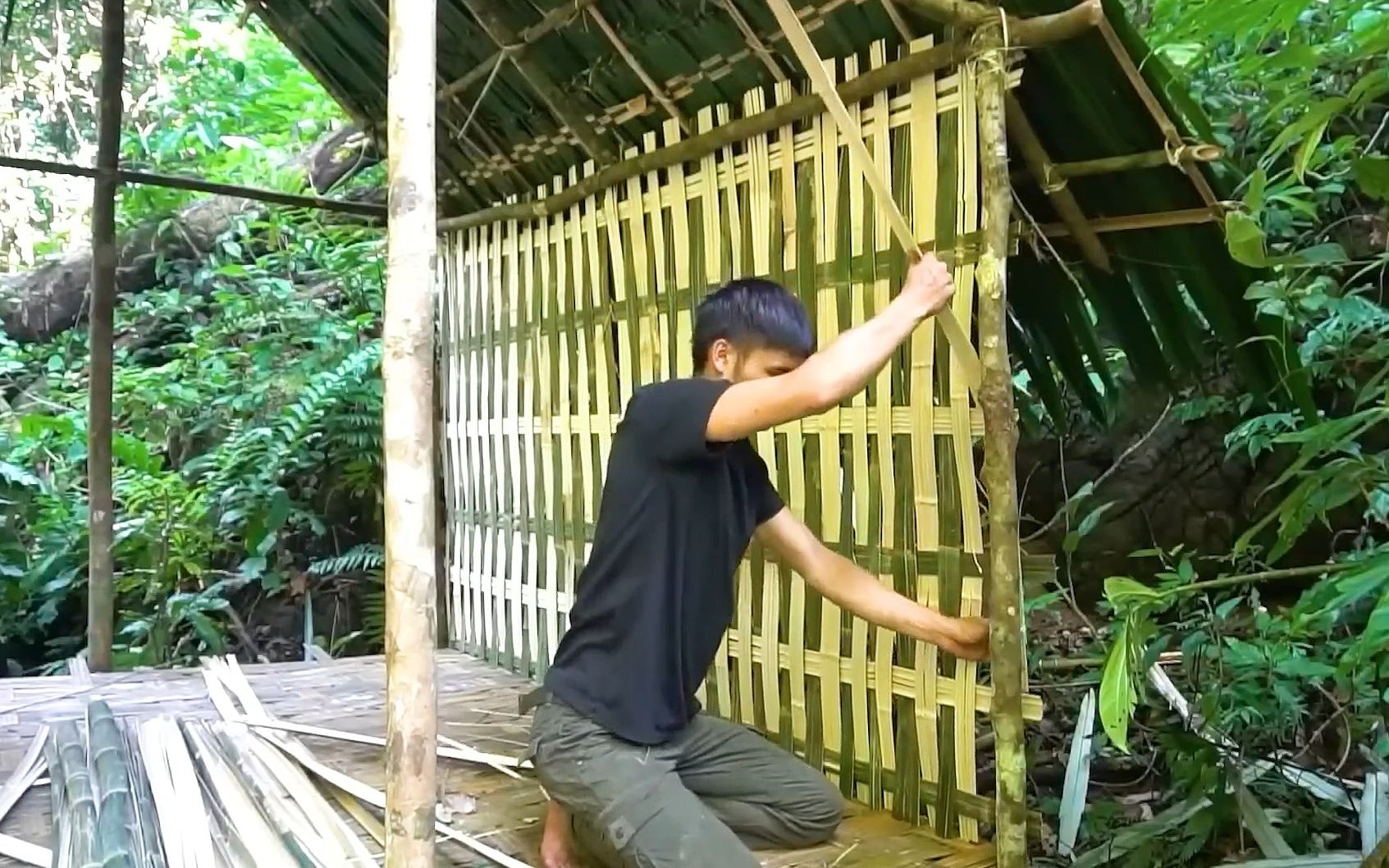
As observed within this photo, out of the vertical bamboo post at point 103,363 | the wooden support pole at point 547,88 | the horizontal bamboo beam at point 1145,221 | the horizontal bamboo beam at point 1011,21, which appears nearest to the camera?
the horizontal bamboo beam at point 1011,21

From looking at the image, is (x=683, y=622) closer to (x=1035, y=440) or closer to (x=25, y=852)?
(x=25, y=852)

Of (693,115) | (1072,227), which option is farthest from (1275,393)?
(693,115)

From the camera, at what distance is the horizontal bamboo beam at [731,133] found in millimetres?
2316

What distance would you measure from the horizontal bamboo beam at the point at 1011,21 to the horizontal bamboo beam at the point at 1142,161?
1.04ft

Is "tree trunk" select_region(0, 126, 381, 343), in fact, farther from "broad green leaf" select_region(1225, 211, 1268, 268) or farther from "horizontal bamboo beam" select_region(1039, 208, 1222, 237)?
"broad green leaf" select_region(1225, 211, 1268, 268)

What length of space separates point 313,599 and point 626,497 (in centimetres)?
449

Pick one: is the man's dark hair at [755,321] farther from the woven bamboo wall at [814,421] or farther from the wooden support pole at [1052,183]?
the wooden support pole at [1052,183]

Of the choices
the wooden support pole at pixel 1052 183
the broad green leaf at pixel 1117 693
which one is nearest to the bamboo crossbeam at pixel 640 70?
the wooden support pole at pixel 1052 183

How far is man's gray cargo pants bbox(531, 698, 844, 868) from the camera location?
2045mm

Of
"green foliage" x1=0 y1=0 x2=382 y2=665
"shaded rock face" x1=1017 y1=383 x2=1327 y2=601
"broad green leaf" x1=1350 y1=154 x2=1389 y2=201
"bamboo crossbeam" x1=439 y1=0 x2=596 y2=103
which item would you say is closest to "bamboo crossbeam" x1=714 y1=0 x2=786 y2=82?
"bamboo crossbeam" x1=439 y1=0 x2=596 y2=103

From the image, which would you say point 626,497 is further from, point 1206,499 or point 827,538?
point 1206,499

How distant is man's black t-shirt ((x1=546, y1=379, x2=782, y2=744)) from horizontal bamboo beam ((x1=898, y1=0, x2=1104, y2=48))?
33.3 inches

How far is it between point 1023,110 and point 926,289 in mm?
688

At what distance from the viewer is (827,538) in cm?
265
